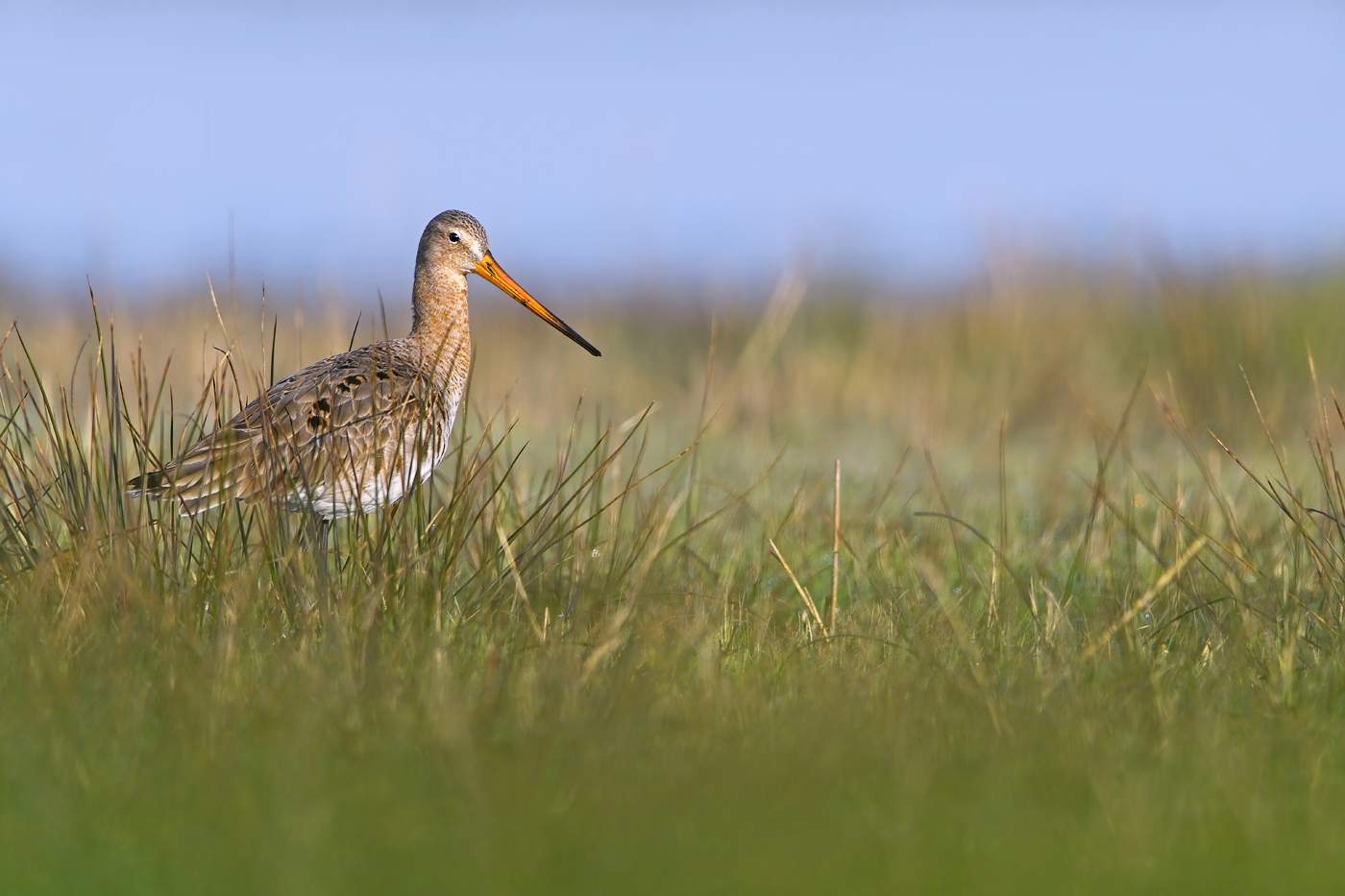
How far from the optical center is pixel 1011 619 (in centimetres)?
424

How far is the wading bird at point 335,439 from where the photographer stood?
163 inches

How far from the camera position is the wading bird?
4141 millimetres

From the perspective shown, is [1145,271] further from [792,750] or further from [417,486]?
[792,750]

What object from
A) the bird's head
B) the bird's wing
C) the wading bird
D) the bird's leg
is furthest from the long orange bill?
the bird's leg

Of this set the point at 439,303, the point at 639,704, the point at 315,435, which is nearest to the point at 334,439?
the point at 315,435

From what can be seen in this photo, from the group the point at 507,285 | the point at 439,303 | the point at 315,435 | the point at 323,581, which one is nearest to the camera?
the point at 323,581

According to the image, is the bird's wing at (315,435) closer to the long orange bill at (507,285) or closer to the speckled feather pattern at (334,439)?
the speckled feather pattern at (334,439)

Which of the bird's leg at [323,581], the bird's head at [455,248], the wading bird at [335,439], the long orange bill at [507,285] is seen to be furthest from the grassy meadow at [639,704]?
the bird's head at [455,248]

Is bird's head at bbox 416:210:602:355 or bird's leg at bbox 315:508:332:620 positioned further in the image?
bird's head at bbox 416:210:602:355

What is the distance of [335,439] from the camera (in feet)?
14.8

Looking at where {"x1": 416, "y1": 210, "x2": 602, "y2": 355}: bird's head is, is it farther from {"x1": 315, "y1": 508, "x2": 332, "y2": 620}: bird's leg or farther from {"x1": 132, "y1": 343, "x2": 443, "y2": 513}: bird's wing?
{"x1": 315, "y1": 508, "x2": 332, "y2": 620}: bird's leg

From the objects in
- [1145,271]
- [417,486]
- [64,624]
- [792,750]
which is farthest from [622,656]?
[1145,271]

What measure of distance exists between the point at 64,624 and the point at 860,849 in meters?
2.07

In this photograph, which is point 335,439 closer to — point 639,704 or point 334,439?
point 334,439
